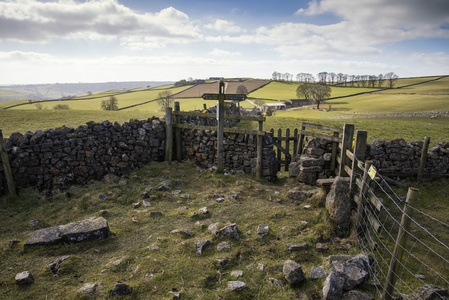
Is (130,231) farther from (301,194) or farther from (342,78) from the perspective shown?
(342,78)

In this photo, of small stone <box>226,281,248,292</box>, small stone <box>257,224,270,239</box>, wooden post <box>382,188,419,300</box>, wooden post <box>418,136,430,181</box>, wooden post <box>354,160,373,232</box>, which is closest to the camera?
wooden post <box>382,188,419,300</box>

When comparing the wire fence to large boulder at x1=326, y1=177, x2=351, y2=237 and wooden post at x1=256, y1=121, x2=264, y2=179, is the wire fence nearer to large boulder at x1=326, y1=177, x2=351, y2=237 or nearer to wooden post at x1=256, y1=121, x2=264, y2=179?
large boulder at x1=326, y1=177, x2=351, y2=237

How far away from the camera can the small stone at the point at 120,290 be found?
409 centimetres

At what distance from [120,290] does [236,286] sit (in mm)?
1841

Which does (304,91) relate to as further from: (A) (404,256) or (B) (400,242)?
(B) (400,242)

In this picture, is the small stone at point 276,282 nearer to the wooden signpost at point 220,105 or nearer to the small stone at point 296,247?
the small stone at point 296,247

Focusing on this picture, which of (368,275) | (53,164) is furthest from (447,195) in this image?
(53,164)

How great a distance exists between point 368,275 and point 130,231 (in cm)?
505

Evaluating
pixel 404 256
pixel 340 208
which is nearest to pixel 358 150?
pixel 340 208

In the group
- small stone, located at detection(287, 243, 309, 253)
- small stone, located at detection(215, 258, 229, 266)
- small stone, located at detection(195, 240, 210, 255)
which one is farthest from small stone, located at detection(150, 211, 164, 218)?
small stone, located at detection(287, 243, 309, 253)

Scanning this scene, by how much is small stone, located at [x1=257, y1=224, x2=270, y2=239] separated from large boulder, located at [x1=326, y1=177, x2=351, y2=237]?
5.02 feet

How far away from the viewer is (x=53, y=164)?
352 inches

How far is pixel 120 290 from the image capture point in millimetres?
4121

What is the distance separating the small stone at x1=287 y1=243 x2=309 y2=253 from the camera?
5.26 metres
